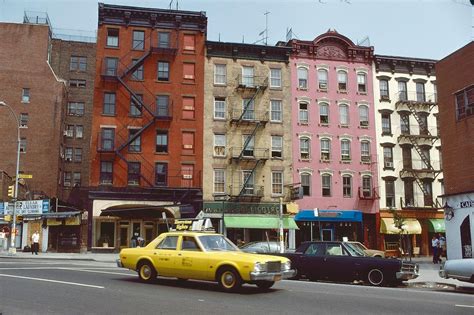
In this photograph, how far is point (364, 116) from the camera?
44.1 m

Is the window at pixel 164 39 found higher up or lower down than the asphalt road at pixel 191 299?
higher up

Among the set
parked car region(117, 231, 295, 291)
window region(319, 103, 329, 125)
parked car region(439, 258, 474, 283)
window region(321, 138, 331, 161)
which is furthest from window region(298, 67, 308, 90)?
parked car region(117, 231, 295, 291)

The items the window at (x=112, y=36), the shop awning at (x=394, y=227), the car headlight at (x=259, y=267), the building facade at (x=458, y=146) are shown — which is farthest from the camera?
the window at (x=112, y=36)

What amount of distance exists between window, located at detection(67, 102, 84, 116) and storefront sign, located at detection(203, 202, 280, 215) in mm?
26244

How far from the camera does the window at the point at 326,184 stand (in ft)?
139

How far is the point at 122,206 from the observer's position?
127 feet

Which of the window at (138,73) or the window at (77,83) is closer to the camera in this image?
the window at (138,73)

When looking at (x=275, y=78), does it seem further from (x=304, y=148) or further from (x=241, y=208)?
(x=241, y=208)

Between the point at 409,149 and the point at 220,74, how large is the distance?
715 inches

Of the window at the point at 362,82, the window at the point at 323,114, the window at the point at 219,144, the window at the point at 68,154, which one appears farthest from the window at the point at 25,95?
the window at the point at 362,82

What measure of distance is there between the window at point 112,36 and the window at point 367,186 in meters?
24.6

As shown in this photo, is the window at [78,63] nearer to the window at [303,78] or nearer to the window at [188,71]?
the window at [188,71]

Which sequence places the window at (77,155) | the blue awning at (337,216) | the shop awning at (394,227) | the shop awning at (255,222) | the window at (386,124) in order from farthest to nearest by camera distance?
the window at (77,155) → the window at (386,124) → the blue awning at (337,216) → the shop awning at (394,227) → the shop awning at (255,222)

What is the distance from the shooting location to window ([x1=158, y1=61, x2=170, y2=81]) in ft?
138
